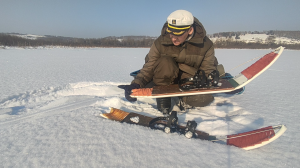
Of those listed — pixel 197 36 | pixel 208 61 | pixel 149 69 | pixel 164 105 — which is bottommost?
pixel 164 105

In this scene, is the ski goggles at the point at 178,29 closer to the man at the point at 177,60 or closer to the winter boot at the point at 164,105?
the man at the point at 177,60

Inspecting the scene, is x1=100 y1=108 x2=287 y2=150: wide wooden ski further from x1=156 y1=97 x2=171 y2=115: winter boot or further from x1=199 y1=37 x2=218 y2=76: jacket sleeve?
x1=199 y1=37 x2=218 y2=76: jacket sleeve

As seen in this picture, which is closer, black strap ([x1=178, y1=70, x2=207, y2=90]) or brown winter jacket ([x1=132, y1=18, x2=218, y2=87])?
black strap ([x1=178, y1=70, x2=207, y2=90])

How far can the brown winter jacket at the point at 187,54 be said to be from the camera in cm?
214

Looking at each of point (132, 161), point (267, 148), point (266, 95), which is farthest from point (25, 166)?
point (266, 95)

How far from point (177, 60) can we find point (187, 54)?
0.15m

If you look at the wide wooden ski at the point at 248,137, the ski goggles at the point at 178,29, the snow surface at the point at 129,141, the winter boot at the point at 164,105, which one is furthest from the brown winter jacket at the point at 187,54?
the wide wooden ski at the point at 248,137

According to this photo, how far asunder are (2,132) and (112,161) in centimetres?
111

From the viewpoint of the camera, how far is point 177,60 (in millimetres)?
2242

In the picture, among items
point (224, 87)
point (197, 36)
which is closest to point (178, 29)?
point (197, 36)

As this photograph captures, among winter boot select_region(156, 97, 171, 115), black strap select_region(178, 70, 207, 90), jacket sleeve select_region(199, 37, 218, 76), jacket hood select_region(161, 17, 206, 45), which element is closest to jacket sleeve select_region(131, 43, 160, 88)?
jacket hood select_region(161, 17, 206, 45)

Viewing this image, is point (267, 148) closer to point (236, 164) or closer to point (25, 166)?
point (236, 164)

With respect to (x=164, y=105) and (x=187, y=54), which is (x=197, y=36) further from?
(x=164, y=105)

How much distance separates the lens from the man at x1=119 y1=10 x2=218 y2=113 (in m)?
2.04
